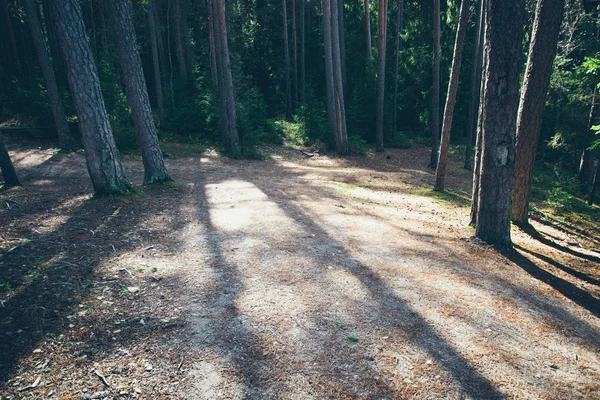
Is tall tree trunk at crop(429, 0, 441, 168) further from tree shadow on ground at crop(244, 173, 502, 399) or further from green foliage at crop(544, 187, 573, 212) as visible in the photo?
tree shadow on ground at crop(244, 173, 502, 399)

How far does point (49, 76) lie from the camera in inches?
599

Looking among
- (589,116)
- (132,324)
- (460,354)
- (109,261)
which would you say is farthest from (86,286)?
(589,116)

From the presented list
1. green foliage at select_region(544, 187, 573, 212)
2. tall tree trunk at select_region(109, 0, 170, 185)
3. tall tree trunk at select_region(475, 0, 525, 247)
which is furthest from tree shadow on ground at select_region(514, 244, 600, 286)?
tall tree trunk at select_region(109, 0, 170, 185)

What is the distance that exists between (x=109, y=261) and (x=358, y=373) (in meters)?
4.05

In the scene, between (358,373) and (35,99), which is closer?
(358,373)

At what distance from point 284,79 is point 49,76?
18107 millimetres

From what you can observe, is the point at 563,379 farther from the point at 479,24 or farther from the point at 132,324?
the point at 479,24

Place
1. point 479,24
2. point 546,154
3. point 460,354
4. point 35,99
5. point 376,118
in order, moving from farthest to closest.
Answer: point 376,118 → point 546,154 → point 35,99 → point 479,24 → point 460,354

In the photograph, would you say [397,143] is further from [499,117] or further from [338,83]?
[499,117]

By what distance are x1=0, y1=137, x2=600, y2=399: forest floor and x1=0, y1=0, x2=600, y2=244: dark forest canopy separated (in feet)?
5.53

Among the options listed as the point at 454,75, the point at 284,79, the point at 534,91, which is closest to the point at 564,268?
the point at 534,91

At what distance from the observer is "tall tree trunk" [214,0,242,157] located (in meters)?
15.0

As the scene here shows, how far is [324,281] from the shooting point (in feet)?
16.7

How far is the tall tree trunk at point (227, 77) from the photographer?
14961 mm
